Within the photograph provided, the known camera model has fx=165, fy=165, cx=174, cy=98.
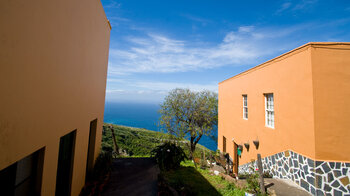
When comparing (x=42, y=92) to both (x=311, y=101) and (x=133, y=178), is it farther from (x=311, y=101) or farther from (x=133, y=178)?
(x=311, y=101)

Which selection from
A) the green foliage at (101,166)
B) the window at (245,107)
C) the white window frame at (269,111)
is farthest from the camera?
the window at (245,107)

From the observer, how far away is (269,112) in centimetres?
757

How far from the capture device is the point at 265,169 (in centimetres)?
751

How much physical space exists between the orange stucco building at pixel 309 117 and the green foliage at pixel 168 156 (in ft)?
12.9

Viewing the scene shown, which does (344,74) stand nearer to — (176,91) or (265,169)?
(265,169)

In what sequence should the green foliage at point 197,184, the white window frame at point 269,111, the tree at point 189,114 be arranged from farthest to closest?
the tree at point 189,114 → the white window frame at point 269,111 → the green foliage at point 197,184

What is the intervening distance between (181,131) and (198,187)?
1073 cm

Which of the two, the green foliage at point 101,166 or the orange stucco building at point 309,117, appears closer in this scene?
the orange stucco building at point 309,117

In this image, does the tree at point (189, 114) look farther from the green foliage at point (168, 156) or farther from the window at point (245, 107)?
the green foliage at point (168, 156)

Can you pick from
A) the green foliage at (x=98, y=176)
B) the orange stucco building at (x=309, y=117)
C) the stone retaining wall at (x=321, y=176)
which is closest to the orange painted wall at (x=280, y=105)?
the orange stucco building at (x=309, y=117)

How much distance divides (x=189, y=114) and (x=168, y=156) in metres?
9.81

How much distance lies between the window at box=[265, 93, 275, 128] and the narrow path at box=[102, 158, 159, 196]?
5.37 meters

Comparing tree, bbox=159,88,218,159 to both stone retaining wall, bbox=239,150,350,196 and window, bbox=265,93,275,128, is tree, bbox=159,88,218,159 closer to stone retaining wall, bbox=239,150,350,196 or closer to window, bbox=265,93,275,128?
window, bbox=265,93,275,128

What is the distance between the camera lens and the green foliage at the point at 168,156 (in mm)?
7577
